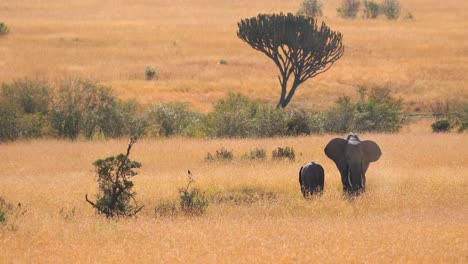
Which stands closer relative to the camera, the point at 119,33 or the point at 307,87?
the point at 307,87

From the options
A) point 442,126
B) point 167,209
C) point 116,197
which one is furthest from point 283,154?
point 442,126

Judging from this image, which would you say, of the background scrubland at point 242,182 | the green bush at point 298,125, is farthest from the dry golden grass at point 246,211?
the green bush at point 298,125

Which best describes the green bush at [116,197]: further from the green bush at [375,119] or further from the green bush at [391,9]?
the green bush at [391,9]

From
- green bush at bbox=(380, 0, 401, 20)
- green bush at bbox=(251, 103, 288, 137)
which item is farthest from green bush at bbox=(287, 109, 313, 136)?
green bush at bbox=(380, 0, 401, 20)

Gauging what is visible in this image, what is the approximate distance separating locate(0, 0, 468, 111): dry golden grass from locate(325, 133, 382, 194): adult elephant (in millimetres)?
26946

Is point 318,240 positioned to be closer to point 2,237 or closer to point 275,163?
point 2,237

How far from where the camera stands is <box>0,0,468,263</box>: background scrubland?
12.3 metres

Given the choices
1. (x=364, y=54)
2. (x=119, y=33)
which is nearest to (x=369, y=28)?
(x=364, y=54)


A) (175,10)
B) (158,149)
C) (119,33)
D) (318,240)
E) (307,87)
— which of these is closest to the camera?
(318,240)

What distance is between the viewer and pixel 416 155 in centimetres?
2441

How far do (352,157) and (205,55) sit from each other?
4469 cm

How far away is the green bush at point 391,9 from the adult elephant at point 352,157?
77.1 metres

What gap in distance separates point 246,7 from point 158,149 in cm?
7826

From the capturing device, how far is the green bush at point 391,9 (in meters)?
93.6
